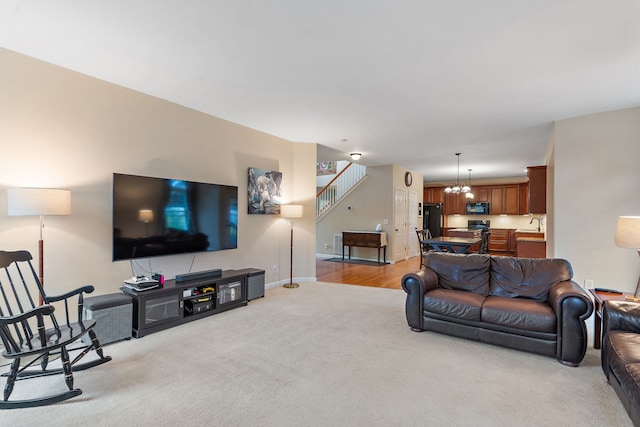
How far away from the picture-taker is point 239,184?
506cm

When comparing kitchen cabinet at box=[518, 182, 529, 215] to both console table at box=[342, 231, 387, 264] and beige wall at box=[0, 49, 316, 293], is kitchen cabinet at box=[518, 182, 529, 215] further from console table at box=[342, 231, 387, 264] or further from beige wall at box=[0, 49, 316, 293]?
beige wall at box=[0, 49, 316, 293]

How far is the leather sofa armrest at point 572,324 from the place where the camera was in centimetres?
270

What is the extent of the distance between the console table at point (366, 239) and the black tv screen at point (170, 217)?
4.42 meters

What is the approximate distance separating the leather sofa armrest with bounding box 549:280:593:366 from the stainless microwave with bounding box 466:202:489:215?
8.82 meters

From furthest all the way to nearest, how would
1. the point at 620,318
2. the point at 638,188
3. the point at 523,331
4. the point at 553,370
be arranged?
the point at 638,188, the point at 523,331, the point at 553,370, the point at 620,318

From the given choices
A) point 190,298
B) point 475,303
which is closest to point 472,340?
point 475,303

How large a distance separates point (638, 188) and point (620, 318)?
9.05 feet

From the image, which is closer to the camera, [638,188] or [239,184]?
[638,188]

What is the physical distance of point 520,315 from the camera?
2975mm

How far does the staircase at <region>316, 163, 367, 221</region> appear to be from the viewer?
932 centimetres

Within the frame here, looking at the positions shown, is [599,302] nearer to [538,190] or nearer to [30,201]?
[538,190]

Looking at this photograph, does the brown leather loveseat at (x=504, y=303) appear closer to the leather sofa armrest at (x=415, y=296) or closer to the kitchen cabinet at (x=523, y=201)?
the leather sofa armrest at (x=415, y=296)

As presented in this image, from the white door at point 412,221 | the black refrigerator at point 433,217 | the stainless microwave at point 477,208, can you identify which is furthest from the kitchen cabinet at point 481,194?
the white door at point 412,221

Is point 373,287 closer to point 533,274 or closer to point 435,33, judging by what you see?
point 533,274
